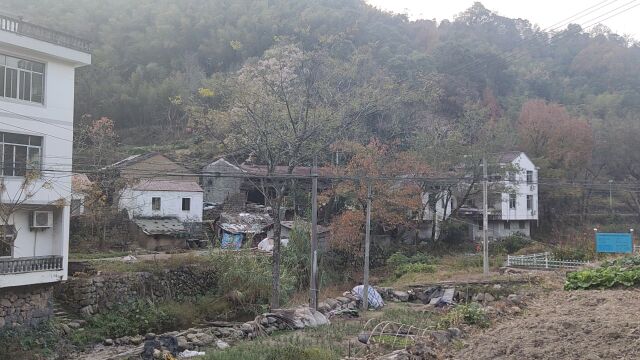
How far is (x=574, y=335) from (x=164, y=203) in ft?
98.9

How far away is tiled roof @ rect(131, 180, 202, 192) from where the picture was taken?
3506cm

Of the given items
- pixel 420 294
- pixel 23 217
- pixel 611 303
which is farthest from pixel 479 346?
pixel 23 217

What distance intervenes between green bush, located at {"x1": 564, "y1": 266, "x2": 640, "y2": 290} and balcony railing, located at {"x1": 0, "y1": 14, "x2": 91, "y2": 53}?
16.8 m

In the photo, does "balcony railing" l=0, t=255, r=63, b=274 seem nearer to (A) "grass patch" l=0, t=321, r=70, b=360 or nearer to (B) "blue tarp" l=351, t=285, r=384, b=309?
(A) "grass patch" l=0, t=321, r=70, b=360

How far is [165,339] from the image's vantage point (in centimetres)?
1568

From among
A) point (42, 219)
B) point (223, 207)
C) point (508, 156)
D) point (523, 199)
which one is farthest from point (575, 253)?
point (42, 219)

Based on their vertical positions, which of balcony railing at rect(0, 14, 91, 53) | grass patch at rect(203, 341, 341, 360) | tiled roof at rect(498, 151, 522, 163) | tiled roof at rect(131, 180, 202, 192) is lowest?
grass patch at rect(203, 341, 341, 360)

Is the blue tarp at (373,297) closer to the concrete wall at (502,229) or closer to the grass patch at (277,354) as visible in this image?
the grass patch at (277,354)

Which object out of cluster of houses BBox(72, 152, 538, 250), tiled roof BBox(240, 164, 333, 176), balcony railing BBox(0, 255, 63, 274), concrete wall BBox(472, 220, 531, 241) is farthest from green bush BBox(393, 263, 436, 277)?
balcony railing BBox(0, 255, 63, 274)

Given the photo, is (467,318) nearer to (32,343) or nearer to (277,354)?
(277,354)

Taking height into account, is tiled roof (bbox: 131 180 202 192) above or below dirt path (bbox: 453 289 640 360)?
above

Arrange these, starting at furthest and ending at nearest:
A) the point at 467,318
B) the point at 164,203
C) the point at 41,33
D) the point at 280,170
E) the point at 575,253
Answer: the point at 280,170
the point at 164,203
the point at 575,253
the point at 41,33
the point at 467,318

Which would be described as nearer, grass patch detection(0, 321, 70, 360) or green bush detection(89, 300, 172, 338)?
grass patch detection(0, 321, 70, 360)

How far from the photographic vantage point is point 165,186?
35.9 m
